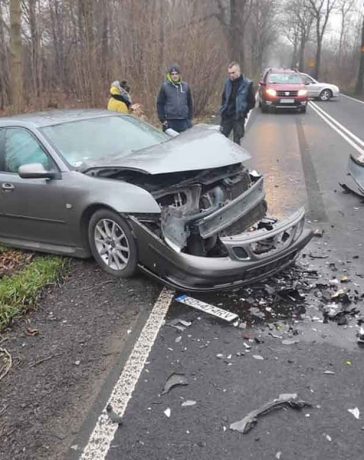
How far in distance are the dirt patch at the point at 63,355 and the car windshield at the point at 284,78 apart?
722 inches

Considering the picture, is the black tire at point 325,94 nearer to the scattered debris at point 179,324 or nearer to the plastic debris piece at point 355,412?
the scattered debris at point 179,324

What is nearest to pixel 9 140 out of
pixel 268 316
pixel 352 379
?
pixel 268 316

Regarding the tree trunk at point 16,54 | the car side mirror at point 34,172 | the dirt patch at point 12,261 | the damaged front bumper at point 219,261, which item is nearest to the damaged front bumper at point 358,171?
the damaged front bumper at point 219,261

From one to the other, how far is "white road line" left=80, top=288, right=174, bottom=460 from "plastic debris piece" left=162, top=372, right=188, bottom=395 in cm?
20

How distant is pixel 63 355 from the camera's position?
3.46 m

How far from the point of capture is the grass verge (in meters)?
4.09

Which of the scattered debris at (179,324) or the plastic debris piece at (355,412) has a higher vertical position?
the plastic debris piece at (355,412)

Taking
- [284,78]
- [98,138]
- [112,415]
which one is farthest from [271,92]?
[112,415]

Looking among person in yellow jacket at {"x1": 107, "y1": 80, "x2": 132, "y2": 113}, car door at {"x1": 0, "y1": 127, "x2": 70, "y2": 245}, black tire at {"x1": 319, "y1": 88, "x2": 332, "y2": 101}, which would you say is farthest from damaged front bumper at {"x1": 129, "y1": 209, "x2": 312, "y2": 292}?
black tire at {"x1": 319, "y1": 88, "x2": 332, "y2": 101}

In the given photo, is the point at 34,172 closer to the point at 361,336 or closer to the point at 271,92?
the point at 361,336

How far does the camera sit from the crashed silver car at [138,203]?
4055 mm

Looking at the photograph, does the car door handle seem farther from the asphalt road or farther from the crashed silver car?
the asphalt road

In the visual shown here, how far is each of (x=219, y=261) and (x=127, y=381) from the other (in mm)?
1248

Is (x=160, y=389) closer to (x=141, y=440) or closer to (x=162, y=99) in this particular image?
(x=141, y=440)
